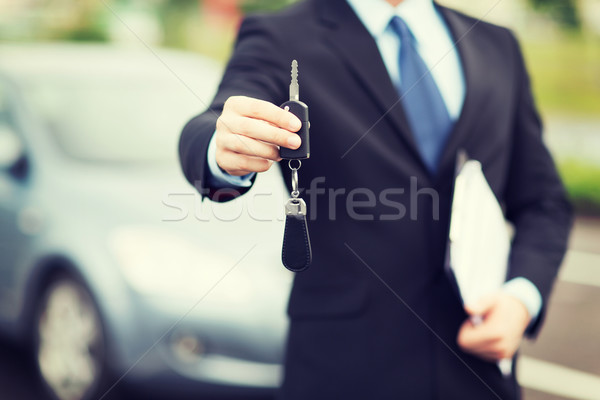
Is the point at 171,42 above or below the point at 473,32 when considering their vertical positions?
below

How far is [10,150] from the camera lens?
141 inches

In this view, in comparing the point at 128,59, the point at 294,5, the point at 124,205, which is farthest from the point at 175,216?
the point at 294,5

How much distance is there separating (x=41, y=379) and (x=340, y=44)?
270 centimetres

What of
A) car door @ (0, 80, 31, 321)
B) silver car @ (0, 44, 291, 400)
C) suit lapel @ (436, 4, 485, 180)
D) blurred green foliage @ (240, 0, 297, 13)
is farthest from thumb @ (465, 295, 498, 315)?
blurred green foliage @ (240, 0, 297, 13)

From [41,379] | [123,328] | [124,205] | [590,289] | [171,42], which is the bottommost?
[171,42]

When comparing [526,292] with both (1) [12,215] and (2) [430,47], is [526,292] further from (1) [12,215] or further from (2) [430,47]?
(1) [12,215]

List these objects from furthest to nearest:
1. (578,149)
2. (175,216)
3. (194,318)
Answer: (578,149)
(175,216)
(194,318)

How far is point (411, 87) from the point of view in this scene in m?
1.36

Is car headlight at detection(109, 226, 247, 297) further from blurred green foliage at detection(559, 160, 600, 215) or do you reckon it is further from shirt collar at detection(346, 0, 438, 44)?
blurred green foliage at detection(559, 160, 600, 215)

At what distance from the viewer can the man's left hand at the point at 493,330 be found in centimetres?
133

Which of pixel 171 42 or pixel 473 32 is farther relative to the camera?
pixel 171 42

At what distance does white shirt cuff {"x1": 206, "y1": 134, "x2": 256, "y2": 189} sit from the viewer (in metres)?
1.19

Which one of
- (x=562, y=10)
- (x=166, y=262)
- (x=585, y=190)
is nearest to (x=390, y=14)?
(x=166, y=262)

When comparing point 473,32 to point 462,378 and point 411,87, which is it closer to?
point 411,87
